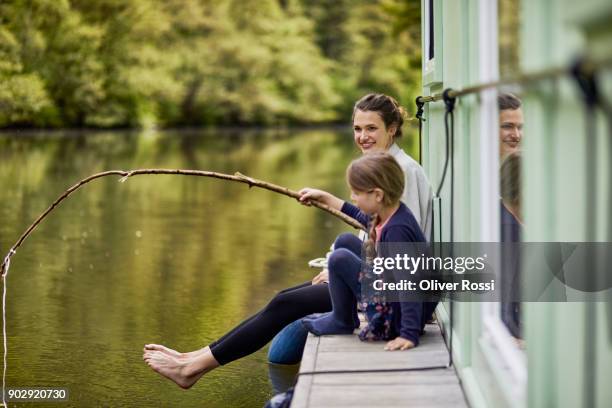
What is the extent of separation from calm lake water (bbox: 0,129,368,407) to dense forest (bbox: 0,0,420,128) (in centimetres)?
2461

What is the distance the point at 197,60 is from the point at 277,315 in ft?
179

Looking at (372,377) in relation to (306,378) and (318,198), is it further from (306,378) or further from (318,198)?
(318,198)

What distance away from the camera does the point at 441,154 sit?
17.4 feet

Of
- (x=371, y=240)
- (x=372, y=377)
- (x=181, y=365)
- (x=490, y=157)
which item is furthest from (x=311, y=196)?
(x=490, y=157)

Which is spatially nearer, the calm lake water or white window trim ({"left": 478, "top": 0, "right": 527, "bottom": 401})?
white window trim ({"left": 478, "top": 0, "right": 527, "bottom": 401})

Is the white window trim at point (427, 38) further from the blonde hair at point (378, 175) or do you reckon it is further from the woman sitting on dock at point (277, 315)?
the blonde hair at point (378, 175)

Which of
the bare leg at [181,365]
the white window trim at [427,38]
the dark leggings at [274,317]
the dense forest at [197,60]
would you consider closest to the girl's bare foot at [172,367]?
the bare leg at [181,365]

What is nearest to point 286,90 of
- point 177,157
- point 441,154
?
point 177,157

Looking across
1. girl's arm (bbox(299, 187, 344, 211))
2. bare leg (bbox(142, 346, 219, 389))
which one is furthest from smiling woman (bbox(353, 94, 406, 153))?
bare leg (bbox(142, 346, 219, 389))

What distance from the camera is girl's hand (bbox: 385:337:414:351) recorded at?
4629 mm

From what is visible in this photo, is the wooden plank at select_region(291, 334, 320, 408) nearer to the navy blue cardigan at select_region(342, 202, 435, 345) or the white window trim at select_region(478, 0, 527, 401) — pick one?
the navy blue cardigan at select_region(342, 202, 435, 345)

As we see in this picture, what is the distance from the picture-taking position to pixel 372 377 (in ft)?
13.9

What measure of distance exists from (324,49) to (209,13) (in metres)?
17.5

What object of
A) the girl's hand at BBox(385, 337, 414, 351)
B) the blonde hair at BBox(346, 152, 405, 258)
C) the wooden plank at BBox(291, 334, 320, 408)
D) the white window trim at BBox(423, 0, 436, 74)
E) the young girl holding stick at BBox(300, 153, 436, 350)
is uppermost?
the white window trim at BBox(423, 0, 436, 74)
